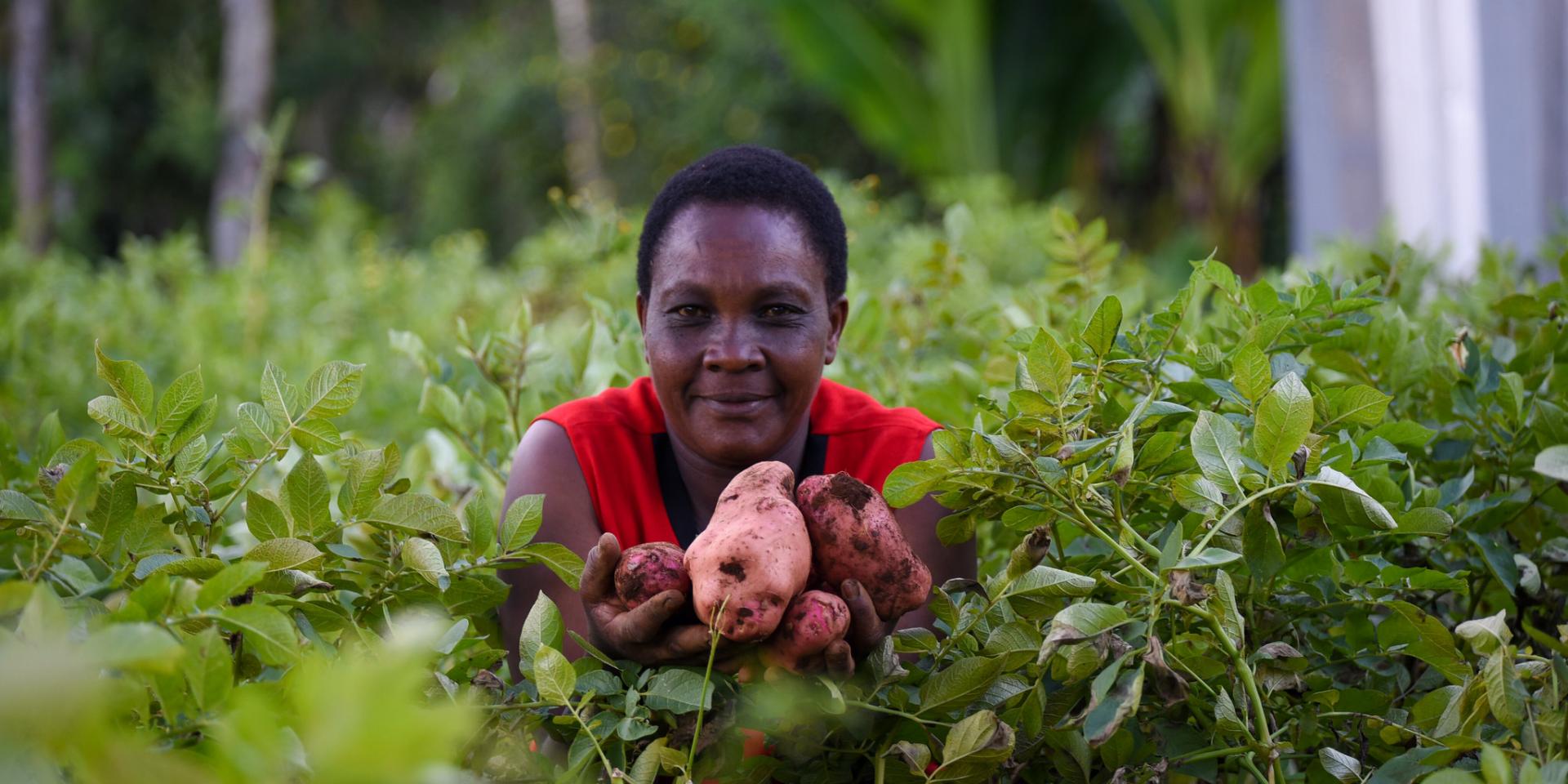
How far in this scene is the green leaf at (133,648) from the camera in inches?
30.8

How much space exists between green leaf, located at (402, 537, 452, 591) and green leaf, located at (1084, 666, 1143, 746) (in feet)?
2.31

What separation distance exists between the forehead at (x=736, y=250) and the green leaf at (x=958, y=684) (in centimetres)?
67

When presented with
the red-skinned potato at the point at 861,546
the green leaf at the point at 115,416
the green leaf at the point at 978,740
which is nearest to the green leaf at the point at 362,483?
the green leaf at the point at 115,416

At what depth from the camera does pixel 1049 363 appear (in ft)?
4.35

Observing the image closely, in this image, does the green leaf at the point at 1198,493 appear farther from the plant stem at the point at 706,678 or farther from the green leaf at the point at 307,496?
the green leaf at the point at 307,496

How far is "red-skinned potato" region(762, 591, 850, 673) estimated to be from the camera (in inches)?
49.4

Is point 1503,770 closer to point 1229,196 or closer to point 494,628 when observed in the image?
point 494,628

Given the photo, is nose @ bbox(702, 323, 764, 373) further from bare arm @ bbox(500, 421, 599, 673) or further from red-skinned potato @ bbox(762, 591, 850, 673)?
red-skinned potato @ bbox(762, 591, 850, 673)

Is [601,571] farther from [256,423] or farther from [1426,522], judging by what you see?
[1426,522]

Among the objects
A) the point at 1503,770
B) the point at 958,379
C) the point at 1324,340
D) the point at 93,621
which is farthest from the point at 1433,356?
the point at 93,621

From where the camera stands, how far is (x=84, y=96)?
21.5 metres

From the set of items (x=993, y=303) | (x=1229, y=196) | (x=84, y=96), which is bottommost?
(x=1229, y=196)

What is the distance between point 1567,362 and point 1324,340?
48cm

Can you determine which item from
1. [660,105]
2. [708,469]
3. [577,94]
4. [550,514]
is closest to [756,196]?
[708,469]
